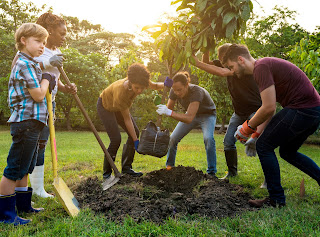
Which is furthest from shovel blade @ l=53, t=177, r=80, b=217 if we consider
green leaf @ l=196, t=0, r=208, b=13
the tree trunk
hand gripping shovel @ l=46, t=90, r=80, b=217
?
the tree trunk

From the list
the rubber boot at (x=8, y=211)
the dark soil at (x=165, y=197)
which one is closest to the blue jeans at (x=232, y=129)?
the dark soil at (x=165, y=197)

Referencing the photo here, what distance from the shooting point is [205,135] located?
4.38 m

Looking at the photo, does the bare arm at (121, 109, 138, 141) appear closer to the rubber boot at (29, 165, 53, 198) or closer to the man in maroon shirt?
the rubber boot at (29, 165, 53, 198)

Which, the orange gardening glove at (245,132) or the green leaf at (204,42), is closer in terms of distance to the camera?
the orange gardening glove at (245,132)

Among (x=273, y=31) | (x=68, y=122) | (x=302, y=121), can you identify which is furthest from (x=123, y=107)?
(x=273, y=31)

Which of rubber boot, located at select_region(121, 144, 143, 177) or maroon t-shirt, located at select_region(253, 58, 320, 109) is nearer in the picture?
maroon t-shirt, located at select_region(253, 58, 320, 109)

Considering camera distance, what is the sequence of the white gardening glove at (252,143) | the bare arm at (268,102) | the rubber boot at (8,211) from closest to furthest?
the rubber boot at (8,211) < the bare arm at (268,102) < the white gardening glove at (252,143)

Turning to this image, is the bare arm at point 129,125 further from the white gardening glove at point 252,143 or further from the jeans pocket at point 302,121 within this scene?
the jeans pocket at point 302,121

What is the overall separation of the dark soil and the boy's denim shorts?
0.78 meters

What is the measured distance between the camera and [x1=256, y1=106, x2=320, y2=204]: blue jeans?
8.96 feet

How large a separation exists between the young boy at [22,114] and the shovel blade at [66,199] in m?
0.34

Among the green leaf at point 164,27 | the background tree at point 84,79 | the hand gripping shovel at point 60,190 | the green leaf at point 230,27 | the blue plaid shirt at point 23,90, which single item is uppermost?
the green leaf at point 230,27

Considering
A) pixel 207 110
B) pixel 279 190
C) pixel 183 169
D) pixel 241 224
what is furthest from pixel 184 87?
pixel 241 224

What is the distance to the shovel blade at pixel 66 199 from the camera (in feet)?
8.79
